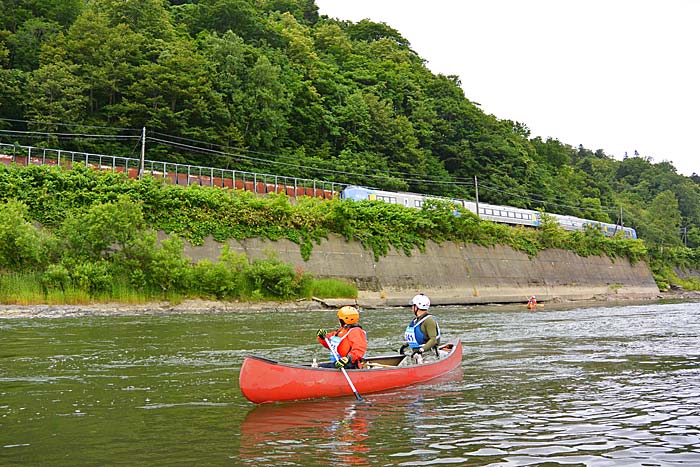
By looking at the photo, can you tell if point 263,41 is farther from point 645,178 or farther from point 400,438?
point 645,178

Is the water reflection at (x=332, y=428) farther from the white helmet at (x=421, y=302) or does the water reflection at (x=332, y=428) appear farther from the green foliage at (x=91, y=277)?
the green foliage at (x=91, y=277)

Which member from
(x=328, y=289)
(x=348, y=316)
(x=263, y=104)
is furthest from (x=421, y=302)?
(x=263, y=104)

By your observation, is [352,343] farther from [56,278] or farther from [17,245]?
[17,245]

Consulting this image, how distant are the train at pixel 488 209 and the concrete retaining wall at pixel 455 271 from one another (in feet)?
16.6

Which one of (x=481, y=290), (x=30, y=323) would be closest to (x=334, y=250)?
(x=481, y=290)

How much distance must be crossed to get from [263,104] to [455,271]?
25979 mm

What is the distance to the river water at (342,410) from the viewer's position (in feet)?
22.8

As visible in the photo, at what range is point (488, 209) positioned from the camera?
203 feet

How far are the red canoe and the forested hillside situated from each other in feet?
133

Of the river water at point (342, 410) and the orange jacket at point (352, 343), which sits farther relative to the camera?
the orange jacket at point (352, 343)

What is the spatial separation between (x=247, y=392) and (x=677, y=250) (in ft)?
282

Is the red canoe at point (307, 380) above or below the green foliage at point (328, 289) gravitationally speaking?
below

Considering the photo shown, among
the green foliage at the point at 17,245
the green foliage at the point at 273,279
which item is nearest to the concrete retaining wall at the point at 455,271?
the green foliage at the point at 273,279

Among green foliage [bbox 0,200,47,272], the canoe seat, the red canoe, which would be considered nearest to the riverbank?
green foliage [bbox 0,200,47,272]
